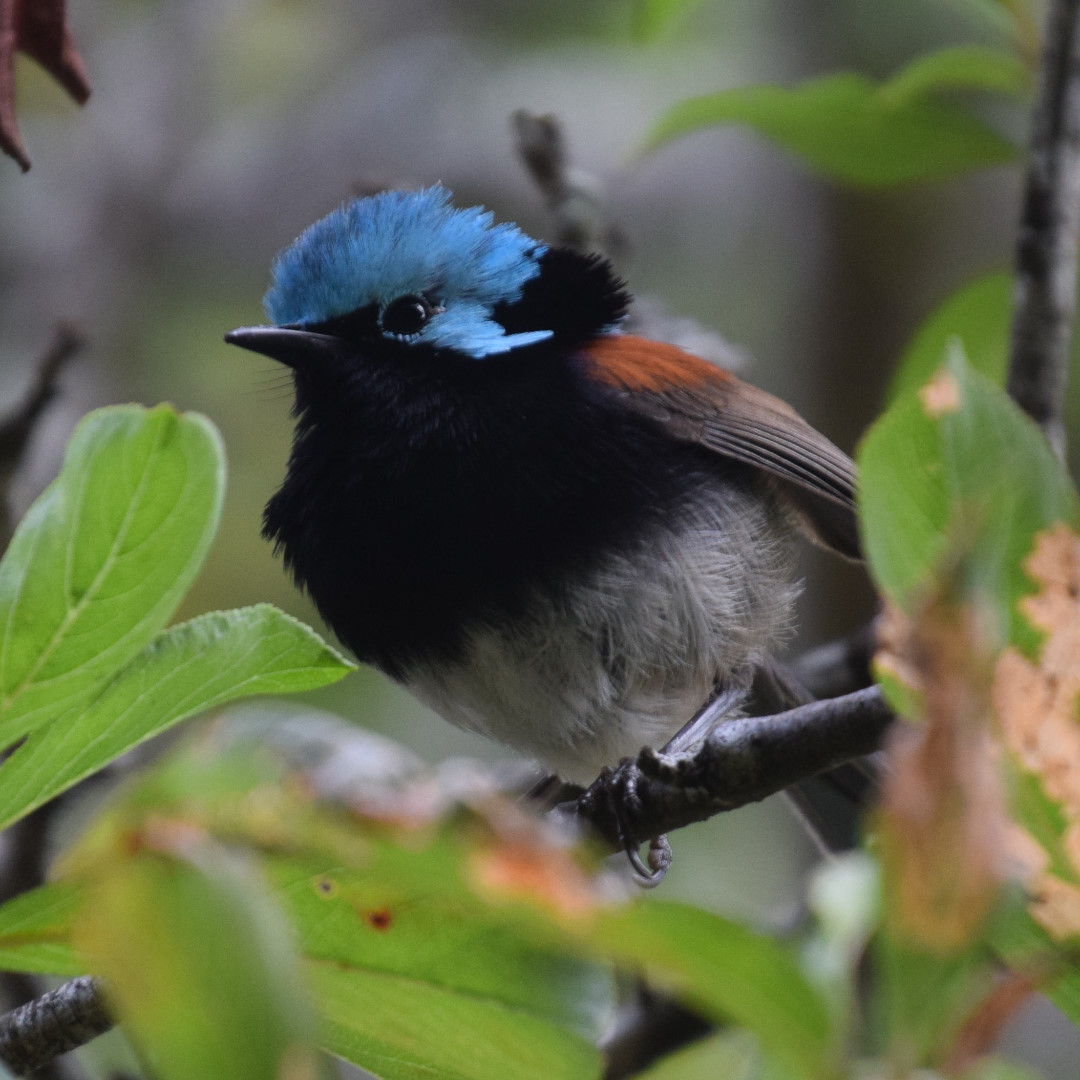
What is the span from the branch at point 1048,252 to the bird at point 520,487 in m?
0.45

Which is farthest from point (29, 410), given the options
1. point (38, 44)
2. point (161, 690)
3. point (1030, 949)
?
point (1030, 949)

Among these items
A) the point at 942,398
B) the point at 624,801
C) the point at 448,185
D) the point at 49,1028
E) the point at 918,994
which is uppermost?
the point at 942,398

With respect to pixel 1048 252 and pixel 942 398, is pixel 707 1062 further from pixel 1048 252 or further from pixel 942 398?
pixel 1048 252

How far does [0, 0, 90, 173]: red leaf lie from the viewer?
1835 mm

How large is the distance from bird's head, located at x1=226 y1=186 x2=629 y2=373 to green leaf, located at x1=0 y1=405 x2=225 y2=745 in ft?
4.42

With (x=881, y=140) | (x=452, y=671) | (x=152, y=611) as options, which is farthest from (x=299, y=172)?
(x=152, y=611)

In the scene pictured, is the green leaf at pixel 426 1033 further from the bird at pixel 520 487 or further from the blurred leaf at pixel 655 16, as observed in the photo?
the blurred leaf at pixel 655 16

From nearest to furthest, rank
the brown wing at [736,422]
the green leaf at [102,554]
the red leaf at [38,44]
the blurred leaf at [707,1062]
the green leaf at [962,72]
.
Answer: the green leaf at [102,554] → the red leaf at [38,44] → the blurred leaf at [707,1062] → the brown wing at [736,422] → the green leaf at [962,72]

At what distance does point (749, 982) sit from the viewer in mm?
865

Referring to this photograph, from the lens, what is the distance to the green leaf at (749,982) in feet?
2.83

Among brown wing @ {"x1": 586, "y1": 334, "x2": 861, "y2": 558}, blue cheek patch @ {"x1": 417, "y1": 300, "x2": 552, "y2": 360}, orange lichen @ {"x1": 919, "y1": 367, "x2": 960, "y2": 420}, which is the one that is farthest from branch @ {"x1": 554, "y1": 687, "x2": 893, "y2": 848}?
blue cheek patch @ {"x1": 417, "y1": 300, "x2": 552, "y2": 360}

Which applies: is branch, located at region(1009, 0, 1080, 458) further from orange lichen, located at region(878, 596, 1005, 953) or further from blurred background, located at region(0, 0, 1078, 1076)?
blurred background, located at region(0, 0, 1078, 1076)

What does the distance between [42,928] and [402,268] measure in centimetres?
190

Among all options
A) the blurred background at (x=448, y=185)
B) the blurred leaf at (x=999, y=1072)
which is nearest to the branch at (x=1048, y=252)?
the blurred leaf at (x=999, y=1072)
